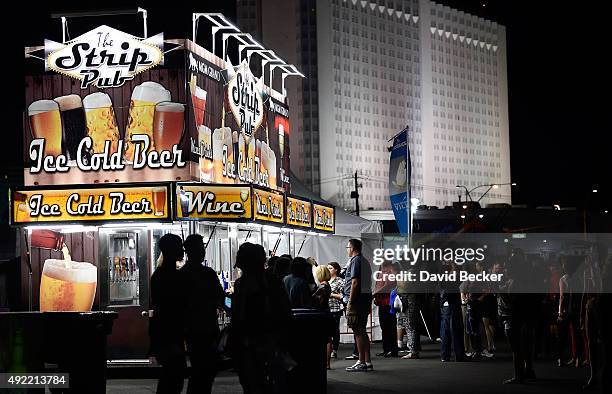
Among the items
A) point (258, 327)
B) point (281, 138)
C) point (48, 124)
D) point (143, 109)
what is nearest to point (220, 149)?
point (143, 109)

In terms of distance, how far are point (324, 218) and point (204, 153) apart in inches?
239

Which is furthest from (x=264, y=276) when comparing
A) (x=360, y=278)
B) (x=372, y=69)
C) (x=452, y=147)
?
(x=452, y=147)

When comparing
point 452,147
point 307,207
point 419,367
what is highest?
point 452,147

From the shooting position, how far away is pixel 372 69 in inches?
4333

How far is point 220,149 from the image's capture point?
19047 mm

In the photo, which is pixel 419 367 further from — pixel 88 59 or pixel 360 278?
pixel 88 59

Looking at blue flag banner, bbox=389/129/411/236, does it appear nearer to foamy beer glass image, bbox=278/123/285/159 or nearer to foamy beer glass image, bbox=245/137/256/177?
foamy beer glass image, bbox=245/137/256/177

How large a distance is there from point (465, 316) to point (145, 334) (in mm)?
6099

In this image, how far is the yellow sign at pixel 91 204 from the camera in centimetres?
1612

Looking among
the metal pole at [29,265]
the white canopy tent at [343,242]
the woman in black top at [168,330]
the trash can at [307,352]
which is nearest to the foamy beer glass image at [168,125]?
the metal pole at [29,265]

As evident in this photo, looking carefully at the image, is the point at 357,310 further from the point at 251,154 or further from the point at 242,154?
the point at 251,154

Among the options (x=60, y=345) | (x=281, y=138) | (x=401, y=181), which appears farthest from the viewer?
(x=281, y=138)

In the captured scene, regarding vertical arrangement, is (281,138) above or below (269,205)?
above

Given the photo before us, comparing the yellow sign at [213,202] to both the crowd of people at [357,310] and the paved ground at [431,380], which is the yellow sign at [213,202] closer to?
the crowd of people at [357,310]
